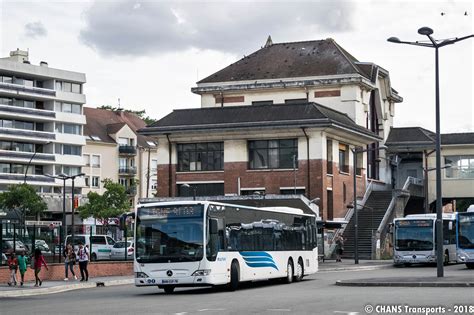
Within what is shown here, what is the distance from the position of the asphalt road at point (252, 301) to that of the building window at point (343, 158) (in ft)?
130

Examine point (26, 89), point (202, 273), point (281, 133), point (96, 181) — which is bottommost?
point (202, 273)

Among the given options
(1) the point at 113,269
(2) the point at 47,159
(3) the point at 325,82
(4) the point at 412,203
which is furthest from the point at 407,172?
(1) the point at 113,269

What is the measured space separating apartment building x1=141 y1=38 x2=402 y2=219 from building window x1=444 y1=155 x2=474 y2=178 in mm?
6917

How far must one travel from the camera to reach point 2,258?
3928 cm

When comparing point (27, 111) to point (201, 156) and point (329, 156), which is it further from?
point (329, 156)

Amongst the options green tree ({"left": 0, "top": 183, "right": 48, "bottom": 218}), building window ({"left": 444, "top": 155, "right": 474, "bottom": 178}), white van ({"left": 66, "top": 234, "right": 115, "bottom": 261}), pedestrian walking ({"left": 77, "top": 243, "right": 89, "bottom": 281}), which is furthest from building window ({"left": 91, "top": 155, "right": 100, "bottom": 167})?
pedestrian walking ({"left": 77, "top": 243, "right": 89, "bottom": 281})

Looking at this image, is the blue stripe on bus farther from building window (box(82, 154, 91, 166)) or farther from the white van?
building window (box(82, 154, 91, 166))

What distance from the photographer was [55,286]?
37.2 metres

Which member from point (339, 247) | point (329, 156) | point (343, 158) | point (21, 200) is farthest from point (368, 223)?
point (21, 200)

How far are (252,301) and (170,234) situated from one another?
5.83 metres

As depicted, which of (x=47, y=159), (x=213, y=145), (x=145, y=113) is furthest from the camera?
(x=145, y=113)

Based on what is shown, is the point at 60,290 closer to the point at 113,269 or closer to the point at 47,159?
the point at 113,269

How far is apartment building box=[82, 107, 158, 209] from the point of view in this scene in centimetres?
11469

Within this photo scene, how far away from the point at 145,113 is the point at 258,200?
3152 inches
